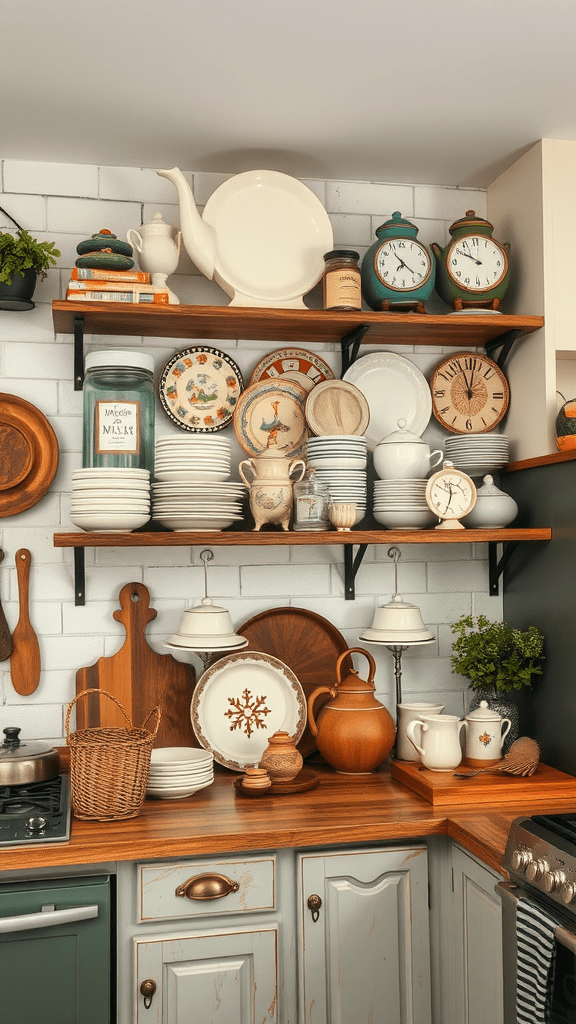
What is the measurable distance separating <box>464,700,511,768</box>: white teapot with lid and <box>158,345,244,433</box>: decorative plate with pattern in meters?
1.07

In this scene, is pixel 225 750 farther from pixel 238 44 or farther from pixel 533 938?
pixel 238 44

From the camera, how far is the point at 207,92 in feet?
7.13

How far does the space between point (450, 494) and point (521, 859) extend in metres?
1.02

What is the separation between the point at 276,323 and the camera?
8.19ft

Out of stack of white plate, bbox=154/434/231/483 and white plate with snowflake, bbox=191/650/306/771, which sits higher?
stack of white plate, bbox=154/434/231/483

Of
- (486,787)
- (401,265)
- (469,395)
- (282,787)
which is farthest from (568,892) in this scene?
(401,265)

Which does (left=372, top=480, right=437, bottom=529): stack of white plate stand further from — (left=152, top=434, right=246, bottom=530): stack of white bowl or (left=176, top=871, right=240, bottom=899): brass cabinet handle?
(left=176, top=871, right=240, bottom=899): brass cabinet handle

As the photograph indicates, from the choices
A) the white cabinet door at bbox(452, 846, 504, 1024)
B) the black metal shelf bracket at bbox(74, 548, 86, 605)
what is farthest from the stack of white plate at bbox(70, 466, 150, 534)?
the white cabinet door at bbox(452, 846, 504, 1024)

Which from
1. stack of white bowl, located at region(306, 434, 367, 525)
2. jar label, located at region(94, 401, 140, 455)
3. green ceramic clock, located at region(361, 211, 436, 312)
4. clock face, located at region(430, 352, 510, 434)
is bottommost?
stack of white bowl, located at region(306, 434, 367, 525)

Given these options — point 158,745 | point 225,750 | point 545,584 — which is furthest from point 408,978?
point 545,584

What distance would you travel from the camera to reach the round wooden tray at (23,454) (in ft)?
8.14

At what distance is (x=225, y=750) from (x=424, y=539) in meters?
0.78

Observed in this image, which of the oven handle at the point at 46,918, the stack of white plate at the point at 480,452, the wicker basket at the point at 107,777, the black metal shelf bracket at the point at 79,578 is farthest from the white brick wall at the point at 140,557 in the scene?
the oven handle at the point at 46,918

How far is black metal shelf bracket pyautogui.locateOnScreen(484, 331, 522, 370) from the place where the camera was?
2.63 meters
